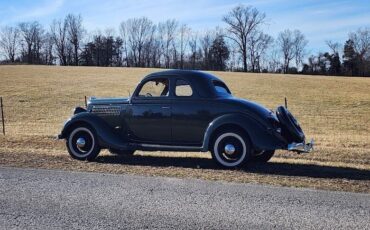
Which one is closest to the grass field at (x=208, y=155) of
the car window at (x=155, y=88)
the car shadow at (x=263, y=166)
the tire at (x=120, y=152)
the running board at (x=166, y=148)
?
the car shadow at (x=263, y=166)

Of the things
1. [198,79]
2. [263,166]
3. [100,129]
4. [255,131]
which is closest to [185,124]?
[198,79]

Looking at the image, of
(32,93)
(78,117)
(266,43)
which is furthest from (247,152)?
(266,43)

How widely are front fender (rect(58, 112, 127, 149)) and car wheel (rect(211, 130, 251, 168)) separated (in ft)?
6.54

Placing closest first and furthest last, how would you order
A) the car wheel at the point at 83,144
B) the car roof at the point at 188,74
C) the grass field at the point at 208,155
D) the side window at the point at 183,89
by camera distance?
1. the grass field at the point at 208,155
2. the side window at the point at 183,89
3. the car roof at the point at 188,74
4. the car wheel at the point at 83,144

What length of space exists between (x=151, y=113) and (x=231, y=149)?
1818 millimetres

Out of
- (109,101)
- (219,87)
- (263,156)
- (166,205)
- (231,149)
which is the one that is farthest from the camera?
(109,101)

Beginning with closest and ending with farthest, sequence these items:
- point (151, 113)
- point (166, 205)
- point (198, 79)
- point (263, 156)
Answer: point (166, 205)
point (198, 79)
point (151, 113)
point (263, 156)

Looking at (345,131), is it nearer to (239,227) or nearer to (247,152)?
(247,152)

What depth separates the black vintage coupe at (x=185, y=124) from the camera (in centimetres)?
934

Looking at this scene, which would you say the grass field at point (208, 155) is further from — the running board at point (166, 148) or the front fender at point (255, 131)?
the front fender at point (255, 131)

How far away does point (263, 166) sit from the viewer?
966 centimetres

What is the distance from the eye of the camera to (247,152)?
9273mm

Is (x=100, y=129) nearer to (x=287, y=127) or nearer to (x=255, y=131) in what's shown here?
(x=255, y=131)

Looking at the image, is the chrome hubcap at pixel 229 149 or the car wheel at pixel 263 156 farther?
the car wheel at pixel 263 156
